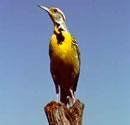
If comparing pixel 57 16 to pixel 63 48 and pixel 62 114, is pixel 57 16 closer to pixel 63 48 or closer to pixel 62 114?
pixel 63 48

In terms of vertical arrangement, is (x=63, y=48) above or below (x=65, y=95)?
above

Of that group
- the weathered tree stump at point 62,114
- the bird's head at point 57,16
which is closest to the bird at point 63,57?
the bird's head at point 57,16

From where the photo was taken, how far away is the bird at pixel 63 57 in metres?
8.41

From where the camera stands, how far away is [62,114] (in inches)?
282

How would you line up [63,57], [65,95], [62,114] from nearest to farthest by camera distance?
[62,114] → [63,57] → [65,95]

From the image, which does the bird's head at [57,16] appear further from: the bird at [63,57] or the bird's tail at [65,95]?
the bird's tail at [65,95]

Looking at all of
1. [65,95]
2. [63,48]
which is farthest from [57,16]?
[65,95]

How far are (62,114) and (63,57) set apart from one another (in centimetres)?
159

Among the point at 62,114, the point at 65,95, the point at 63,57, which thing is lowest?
the point at 62,114

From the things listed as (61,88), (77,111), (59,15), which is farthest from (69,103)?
(59,15)

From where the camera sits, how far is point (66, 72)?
866 cm

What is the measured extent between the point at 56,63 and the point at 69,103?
33.7 inches

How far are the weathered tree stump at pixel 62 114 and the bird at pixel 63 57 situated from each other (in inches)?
49.8

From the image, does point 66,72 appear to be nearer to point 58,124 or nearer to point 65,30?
point 65,30
